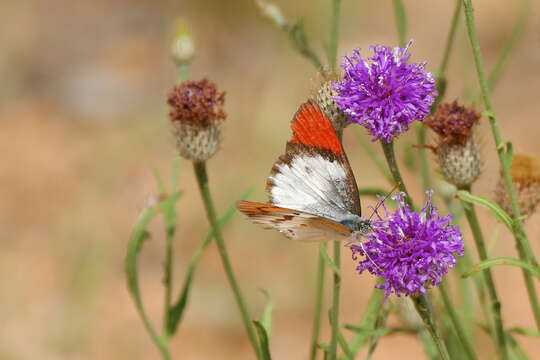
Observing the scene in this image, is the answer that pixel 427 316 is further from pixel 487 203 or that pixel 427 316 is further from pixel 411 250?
pixel 487 203

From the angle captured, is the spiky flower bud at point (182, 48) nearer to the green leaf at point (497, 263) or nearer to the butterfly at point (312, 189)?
the butterfly at point (312, 189)

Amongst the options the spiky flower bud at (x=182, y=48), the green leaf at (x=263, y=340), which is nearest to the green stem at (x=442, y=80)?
the green leaf at (x=263, y=340)

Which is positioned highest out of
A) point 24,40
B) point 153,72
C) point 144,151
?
point 24,40

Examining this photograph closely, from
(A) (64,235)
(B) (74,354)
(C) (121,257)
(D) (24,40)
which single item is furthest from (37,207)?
(D) (24,40)

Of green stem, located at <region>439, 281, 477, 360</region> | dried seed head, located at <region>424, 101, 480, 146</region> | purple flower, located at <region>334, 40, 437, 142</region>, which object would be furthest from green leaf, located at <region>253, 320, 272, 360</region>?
dried seed head, located at <region>424, 101, 480, 146</region>

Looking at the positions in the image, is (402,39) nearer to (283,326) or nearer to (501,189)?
(501,189)

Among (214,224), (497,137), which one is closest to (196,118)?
(214,224)
